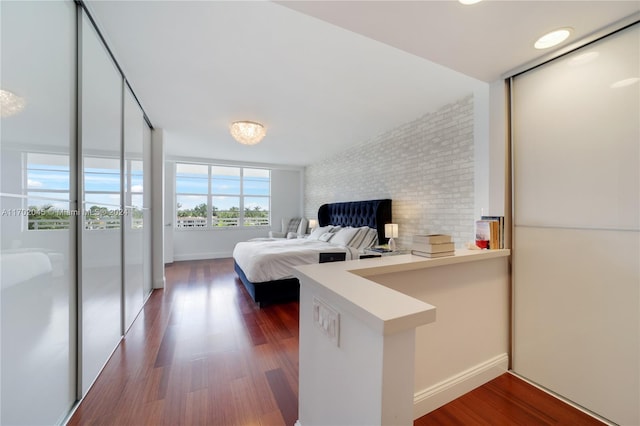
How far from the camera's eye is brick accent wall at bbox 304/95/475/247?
2736mm

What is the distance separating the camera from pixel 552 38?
1.36 m

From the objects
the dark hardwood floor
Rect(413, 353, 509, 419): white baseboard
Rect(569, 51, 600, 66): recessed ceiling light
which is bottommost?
the dark hardwood floor

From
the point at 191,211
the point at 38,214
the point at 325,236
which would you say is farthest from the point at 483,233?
the point at 191,211

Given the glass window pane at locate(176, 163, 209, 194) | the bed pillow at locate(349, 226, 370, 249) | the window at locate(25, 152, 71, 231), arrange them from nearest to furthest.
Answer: the window at locate(25, 152, 71, 231) < the bed pillow at locate(349, 226, 370, 249) < the glass window pane at locate(176, 163, 209, 194)

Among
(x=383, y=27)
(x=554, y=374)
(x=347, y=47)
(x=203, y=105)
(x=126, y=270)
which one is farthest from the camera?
(x=203, y=105)

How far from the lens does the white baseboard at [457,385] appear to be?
1.43 m

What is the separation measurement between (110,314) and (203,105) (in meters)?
2.38

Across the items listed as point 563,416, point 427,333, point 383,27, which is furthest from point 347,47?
point 563,416

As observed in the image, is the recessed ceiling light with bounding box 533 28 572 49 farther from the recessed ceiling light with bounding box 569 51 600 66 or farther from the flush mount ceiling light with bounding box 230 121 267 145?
the flush mount ceiling light with bounding box 230 121 267 145

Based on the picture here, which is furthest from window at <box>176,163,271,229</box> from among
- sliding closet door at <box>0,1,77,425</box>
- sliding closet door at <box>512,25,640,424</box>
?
sliding closet door at <box>512,25,640,424</box>

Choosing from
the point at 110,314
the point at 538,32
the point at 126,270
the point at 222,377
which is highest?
the point at 538,32

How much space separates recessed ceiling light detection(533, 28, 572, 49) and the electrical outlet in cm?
189

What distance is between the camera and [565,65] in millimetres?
1481

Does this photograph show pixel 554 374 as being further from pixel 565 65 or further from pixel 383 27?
pixel 383 27
